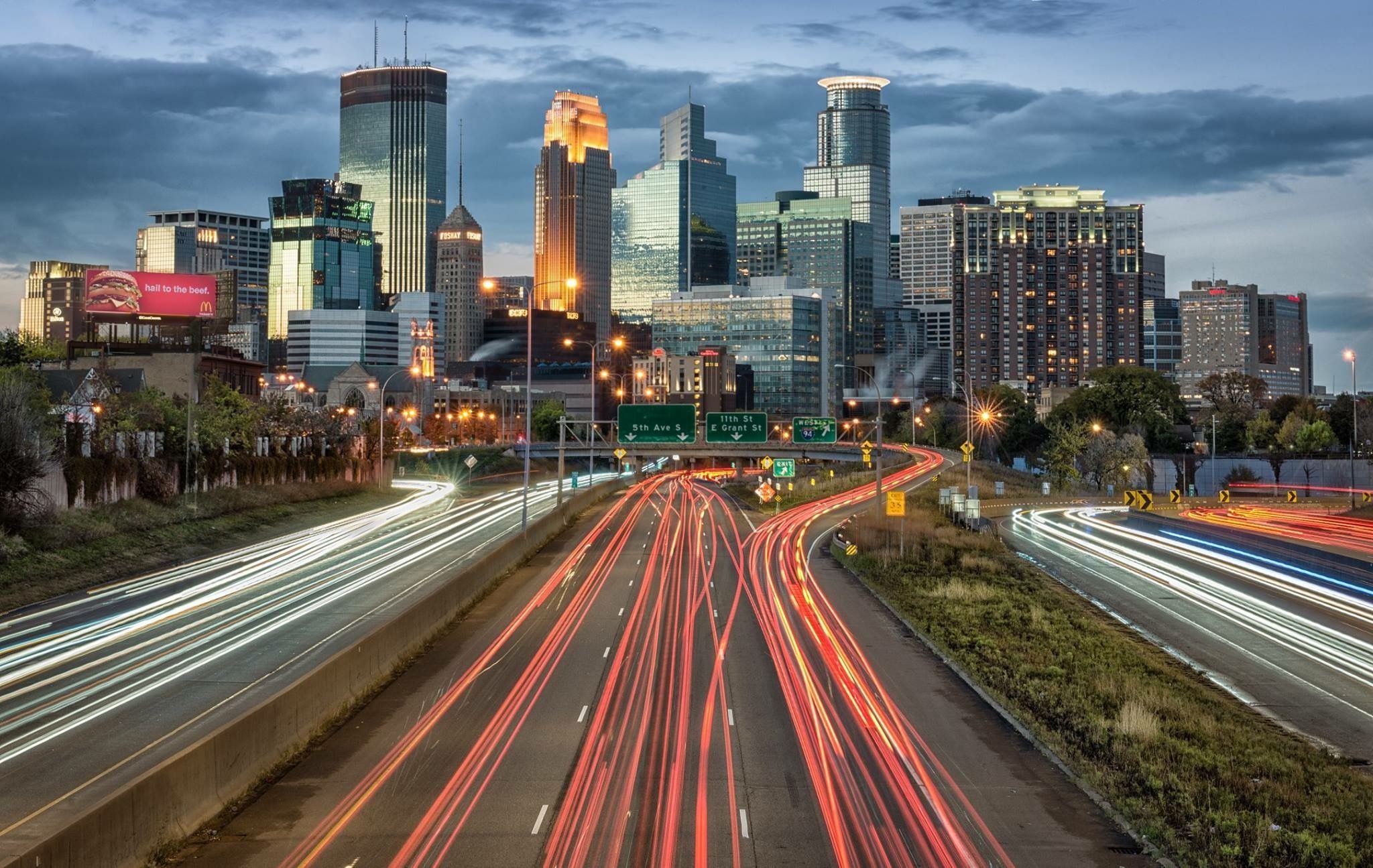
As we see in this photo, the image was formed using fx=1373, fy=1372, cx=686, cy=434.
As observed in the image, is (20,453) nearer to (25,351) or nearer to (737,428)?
(737,428)

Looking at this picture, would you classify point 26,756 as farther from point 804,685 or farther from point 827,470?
point 827,470

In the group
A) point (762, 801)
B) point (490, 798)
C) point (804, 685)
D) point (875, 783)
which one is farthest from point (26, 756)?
point (804, 685)

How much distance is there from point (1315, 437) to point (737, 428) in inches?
3377

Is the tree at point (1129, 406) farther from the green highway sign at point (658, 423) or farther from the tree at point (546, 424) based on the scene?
the green highway sign at point (658, 423)

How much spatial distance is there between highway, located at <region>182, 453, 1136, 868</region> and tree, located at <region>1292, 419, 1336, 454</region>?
121 m

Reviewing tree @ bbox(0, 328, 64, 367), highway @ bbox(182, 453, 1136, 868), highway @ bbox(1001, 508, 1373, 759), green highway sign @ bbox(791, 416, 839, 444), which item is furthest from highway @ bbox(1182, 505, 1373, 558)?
tree @ bbox(0, 328, 64, 367)

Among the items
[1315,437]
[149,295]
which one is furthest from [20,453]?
[1315,437]

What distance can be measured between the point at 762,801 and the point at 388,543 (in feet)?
142

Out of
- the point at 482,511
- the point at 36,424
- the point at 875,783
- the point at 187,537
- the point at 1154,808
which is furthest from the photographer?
the point at 482,511

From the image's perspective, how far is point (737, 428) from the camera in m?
84.5

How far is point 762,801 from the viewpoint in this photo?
19.1 meters

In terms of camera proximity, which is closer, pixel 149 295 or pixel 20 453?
pixel 20 453

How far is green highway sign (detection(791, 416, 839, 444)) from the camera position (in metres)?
89.1

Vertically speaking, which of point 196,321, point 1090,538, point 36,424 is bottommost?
point 1090,538
